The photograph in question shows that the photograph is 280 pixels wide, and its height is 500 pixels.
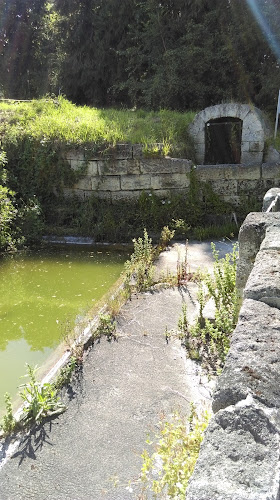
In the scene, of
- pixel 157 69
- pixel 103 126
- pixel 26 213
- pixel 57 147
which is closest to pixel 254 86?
pixel 157 69

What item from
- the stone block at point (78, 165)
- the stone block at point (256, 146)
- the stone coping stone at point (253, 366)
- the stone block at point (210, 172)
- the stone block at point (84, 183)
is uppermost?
the stone block at point (256, 146)

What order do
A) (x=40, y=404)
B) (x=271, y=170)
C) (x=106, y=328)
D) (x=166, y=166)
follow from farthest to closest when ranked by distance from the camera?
(x=166, y=166)
(x=271, y=170)
(x=106, y=328)
(x=40, y=404)

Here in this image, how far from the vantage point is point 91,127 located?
9469 millimetres

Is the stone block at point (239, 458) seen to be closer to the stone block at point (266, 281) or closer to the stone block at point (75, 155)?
the stone block at point (266, 281)

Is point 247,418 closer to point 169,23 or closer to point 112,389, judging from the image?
point 112,389

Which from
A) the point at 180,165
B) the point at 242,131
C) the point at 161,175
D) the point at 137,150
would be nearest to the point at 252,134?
the point at 242,131

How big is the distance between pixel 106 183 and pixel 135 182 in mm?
621

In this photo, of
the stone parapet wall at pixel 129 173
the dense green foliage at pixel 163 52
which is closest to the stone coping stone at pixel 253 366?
the stone parapet wall at pixel 129 173

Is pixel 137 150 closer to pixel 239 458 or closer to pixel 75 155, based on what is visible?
pixel 75 155

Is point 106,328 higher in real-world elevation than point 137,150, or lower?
lower

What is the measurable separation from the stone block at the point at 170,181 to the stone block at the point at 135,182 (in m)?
0.12

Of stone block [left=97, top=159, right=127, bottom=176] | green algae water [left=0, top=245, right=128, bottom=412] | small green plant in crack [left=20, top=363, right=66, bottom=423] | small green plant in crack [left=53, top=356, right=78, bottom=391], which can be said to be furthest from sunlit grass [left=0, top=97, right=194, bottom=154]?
small green plant in crack [left=20, top=363, right=66, bottom=423]

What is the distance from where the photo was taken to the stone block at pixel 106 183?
912 centimetres

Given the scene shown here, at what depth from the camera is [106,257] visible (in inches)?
314
